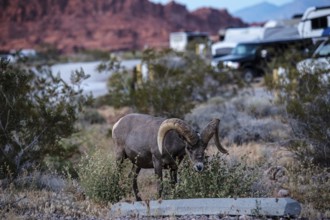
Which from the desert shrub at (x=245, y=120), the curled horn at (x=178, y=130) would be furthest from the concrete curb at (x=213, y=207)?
the desert shrub at (x=245, y=120)

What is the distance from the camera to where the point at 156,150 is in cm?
777

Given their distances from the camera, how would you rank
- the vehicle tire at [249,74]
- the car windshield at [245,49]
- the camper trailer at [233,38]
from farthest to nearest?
the camper trailer at [233,38]
the car windshield at [245,49]
the vehicle tire at [249,74]

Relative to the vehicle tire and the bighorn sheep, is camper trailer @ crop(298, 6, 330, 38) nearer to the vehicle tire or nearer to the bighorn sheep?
the vehicle tire

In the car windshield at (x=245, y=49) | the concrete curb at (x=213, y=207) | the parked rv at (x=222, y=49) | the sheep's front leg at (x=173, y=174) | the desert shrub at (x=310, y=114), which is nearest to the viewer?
the concrete curb at (x=213, y=207)

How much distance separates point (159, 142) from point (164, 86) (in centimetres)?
867

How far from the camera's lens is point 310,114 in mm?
11133

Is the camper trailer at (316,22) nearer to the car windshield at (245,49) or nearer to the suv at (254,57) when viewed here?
the suv at (254,57)

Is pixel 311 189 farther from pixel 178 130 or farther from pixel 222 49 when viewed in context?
pixel 222 49

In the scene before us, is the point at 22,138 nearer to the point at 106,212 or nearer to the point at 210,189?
the point at 106,212

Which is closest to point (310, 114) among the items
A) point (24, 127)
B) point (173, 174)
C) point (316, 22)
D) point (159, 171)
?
point (173, 174)

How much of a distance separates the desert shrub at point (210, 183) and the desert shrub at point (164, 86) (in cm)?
674

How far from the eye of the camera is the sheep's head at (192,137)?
24.1 ft

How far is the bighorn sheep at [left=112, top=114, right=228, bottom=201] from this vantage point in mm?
7398

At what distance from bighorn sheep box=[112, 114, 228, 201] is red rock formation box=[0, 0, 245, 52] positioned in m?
81.2
